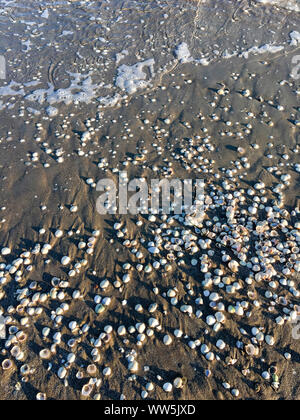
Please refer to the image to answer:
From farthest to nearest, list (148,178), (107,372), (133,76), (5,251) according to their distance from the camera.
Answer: (133,76) → (148,178) → (5,251) → (107,372)

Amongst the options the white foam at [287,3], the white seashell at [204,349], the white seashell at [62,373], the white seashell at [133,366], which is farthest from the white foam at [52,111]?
the white foam at [287,3]

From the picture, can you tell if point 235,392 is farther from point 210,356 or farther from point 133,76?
point 133,76

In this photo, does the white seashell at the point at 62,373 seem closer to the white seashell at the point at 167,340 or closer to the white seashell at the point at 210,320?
A: the white seashell at the point at 167,340

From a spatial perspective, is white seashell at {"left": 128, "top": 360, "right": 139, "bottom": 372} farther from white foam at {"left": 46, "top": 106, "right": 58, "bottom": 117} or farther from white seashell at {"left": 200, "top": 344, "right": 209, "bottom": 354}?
white foam at {"left": 46, "top": 106, "right": 58, "bottom": 117}

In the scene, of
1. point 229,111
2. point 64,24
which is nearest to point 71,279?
point 229,111

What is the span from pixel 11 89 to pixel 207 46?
20.6 ft

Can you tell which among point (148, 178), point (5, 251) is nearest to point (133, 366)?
point (5, 251)

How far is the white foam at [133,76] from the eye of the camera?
841cm

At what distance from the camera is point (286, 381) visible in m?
3.87

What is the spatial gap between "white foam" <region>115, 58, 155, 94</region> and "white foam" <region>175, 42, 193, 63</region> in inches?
34.3

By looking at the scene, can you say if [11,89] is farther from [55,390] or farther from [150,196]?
[55,390]

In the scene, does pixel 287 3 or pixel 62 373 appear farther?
pixel 287 3

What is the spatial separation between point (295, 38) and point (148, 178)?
787cm

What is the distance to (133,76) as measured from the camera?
877 centimetres
